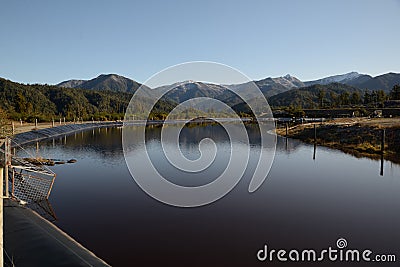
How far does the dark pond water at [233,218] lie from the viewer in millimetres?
5070

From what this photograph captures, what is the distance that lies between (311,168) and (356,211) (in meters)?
5.19

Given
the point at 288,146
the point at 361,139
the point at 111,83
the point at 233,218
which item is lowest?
the point at 233,218

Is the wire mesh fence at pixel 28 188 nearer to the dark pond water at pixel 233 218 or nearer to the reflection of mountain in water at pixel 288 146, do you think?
the dark pond water at pixel 233 218

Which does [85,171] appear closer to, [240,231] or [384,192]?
[240,231]

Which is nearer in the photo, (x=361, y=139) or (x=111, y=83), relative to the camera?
(x=361, y=139)

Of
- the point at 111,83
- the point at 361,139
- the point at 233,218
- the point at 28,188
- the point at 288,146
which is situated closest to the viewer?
the point at 233,218

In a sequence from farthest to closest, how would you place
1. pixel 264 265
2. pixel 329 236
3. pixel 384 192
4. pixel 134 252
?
1. pixel 384 192
2. pixel 329 236
3. pixel 134 252
4. pixel 264 265

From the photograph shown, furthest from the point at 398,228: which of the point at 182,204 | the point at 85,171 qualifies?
the point at 85,171

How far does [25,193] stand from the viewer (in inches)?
289

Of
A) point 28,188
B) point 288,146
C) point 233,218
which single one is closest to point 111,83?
point 288,146

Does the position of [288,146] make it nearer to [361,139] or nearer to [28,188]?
[361,139]

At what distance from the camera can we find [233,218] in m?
6.58

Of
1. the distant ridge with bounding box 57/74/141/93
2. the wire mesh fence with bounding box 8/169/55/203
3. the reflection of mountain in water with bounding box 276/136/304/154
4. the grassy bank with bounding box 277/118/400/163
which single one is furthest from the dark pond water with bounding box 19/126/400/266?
the distant ridge with bounding box 57/74/141/93

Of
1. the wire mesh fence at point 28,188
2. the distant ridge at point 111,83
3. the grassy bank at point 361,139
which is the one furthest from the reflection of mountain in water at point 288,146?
the distant ridge at point 111,83
